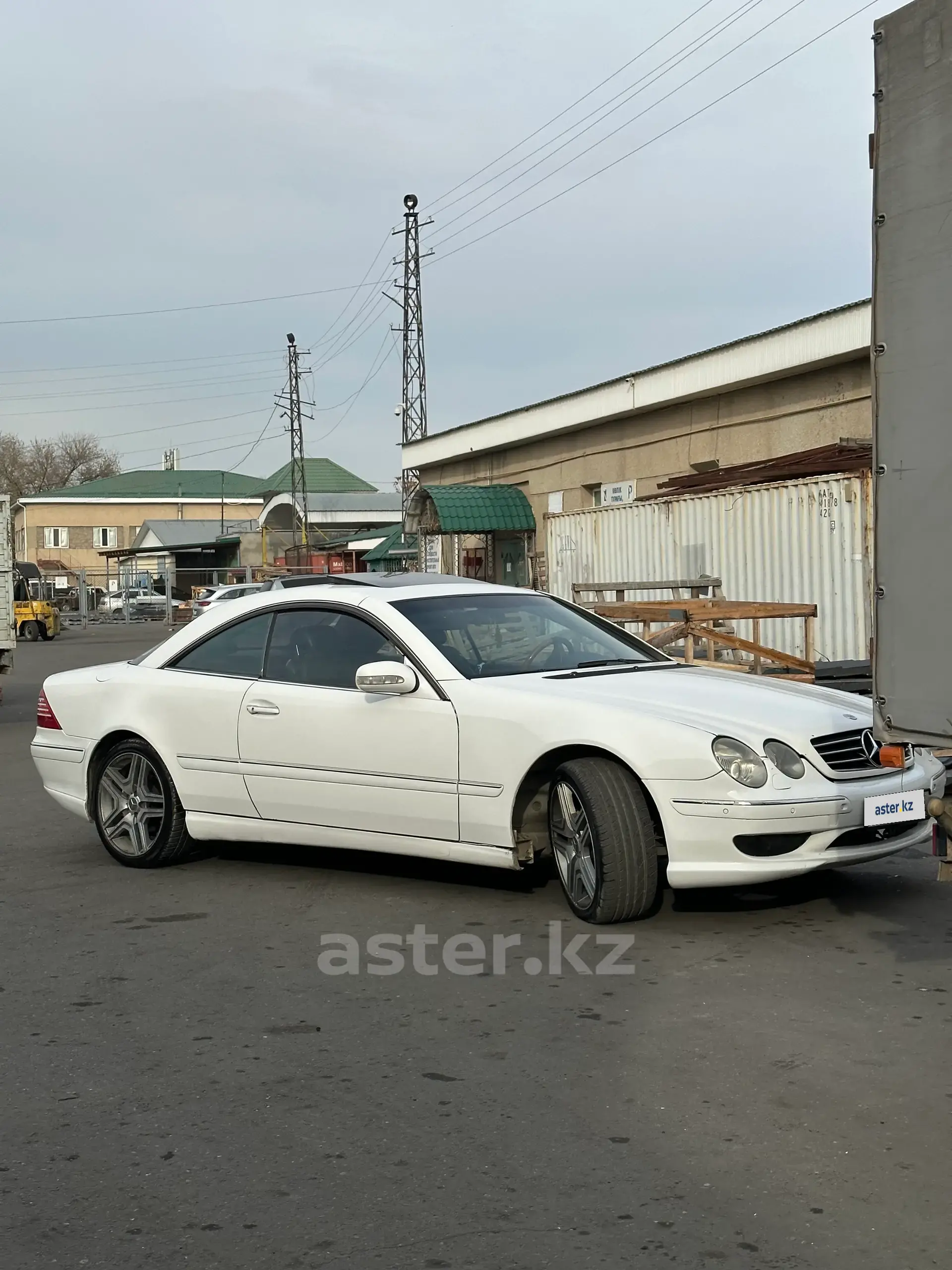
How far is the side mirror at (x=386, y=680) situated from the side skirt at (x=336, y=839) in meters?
0.66

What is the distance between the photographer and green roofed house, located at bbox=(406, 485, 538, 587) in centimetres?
3173

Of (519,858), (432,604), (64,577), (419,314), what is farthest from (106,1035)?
(64,577)

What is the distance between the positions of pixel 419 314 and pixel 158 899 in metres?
46.9

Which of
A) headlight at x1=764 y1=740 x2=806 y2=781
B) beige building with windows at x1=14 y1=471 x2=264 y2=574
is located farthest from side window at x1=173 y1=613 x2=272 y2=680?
beige building with windows at x1=14 y1=471 x2=264 y2=574

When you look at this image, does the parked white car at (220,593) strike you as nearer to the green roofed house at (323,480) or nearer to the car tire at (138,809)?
the car tire at (138,809)

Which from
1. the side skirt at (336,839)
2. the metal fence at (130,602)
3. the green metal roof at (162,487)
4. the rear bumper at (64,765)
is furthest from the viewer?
the green metal roof at (162,487)

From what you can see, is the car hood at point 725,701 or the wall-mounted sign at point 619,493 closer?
the car hood at point 725,701

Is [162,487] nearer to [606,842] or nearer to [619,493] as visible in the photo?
[619,493]

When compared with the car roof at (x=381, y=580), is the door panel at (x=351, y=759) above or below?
below

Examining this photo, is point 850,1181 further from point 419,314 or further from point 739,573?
point 419,314

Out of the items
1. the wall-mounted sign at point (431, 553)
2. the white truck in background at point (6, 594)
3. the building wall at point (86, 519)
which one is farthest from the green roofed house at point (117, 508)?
the white truck in background at point (6, 594)

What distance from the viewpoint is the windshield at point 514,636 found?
7391 millimetres

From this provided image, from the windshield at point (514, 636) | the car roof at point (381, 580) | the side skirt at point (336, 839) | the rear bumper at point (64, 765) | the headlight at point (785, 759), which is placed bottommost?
the side skirt at point (336, 839)

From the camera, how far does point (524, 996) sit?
5.54m
